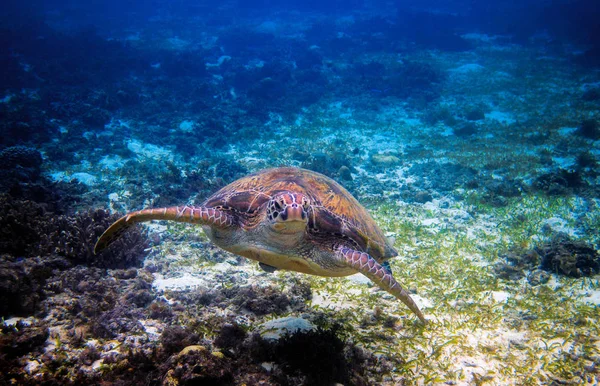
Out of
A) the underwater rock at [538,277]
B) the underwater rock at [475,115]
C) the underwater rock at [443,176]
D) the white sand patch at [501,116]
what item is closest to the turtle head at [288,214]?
the underwater rock at [538,277]

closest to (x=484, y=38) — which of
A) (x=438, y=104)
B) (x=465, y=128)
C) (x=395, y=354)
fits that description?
(x=438, y=104)

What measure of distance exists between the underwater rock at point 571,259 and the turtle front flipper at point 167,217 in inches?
254

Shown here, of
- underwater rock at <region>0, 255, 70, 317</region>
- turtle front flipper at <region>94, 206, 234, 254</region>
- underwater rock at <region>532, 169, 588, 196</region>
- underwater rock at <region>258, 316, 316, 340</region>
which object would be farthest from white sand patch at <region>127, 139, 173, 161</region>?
underwater rock at <region>532, 169, 588, 196</region>

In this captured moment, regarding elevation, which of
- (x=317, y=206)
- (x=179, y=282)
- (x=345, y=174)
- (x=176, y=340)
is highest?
(x=317, y=206)

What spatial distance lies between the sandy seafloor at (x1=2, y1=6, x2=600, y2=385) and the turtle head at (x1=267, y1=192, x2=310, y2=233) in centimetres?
132

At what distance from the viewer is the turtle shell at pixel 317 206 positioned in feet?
12.8

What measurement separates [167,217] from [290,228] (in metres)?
1.74

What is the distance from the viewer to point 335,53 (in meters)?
32.8

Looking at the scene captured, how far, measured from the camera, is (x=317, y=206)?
4078mm

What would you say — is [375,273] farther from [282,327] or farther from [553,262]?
[553,262]

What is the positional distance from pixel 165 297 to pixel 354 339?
10.1ft

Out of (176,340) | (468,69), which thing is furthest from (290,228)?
(468,69)

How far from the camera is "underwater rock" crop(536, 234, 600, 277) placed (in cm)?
546

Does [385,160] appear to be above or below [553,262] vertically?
below
